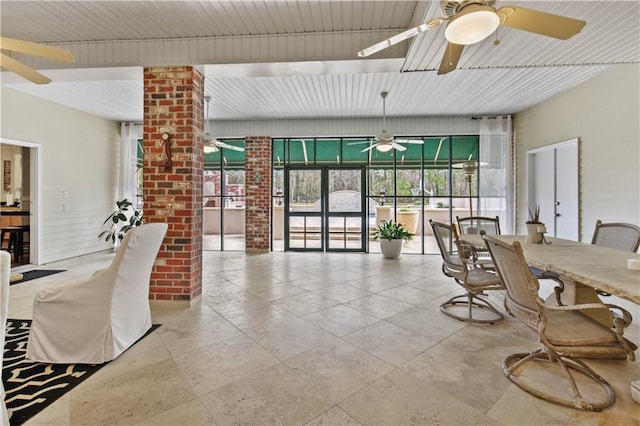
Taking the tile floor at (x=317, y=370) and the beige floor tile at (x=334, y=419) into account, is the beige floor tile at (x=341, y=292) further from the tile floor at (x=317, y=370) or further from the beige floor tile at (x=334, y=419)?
the beige floor tile at (x=334, y=419)

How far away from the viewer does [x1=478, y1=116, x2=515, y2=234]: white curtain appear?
652 cm

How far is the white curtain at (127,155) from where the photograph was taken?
24.1 ft

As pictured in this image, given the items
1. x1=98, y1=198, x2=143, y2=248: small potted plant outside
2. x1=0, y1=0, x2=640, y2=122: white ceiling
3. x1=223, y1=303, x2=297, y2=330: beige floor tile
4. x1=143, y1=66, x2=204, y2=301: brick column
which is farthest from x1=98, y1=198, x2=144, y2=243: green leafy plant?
x1=223, y1=303, x2=297, y2=330: beige floor tile

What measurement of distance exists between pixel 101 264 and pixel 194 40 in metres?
4.69

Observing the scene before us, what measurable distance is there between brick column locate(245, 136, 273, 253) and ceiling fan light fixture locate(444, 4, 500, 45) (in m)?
5.82

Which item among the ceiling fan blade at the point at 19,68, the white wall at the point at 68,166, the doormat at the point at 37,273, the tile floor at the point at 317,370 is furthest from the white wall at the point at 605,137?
the white wall at the point at 68,166

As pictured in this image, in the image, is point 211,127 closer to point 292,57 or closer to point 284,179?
point 284,179

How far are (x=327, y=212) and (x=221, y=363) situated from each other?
528 centimetres

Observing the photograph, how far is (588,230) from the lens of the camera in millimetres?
4699

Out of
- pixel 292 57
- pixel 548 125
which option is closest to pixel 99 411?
pixel 292 57

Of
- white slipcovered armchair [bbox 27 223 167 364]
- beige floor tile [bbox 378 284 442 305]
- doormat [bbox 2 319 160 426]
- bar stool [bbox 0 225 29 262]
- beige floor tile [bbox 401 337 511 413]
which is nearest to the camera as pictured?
doormat [bbox 2 319 160 426]

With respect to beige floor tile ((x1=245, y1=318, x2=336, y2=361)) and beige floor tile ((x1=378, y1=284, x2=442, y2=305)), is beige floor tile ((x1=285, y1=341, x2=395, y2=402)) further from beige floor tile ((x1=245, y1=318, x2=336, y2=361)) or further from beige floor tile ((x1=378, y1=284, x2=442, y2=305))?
beige floor tile ((x1=378, y1=284, x2=442, y2=305))

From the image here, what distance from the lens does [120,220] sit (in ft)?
22.9

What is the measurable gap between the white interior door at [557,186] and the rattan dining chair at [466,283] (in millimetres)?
2680
